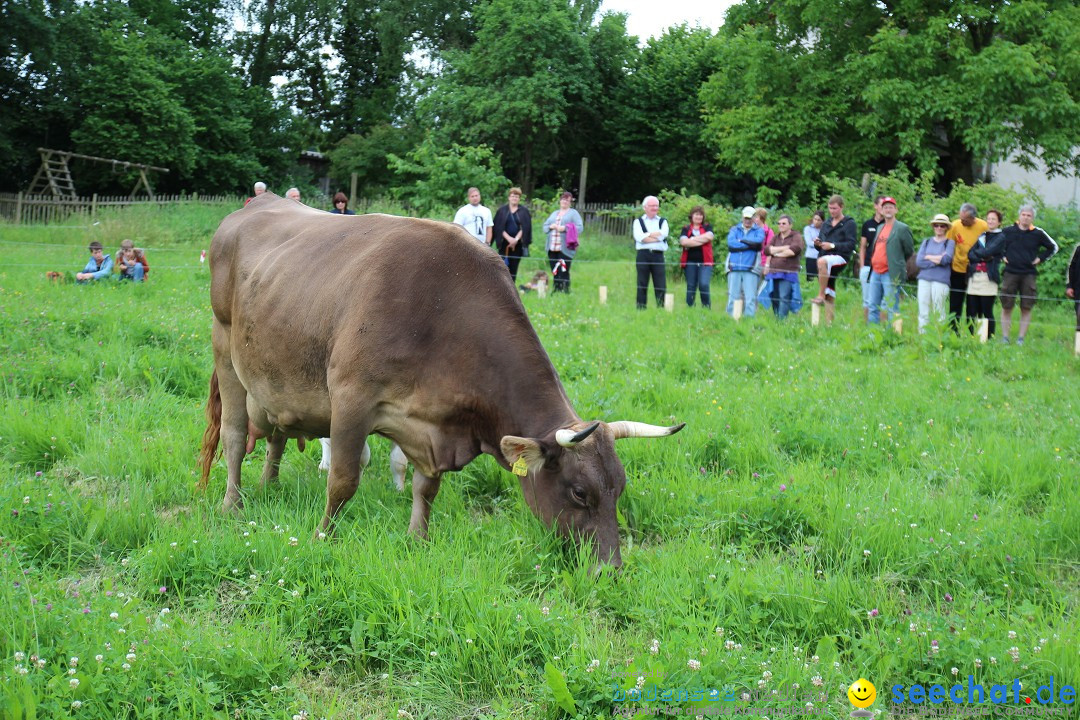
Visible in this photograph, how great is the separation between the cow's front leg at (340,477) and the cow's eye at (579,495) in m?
1.16

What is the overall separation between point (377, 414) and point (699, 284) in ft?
32.7

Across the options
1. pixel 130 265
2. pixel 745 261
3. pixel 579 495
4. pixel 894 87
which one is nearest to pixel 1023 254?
pixel 745 261

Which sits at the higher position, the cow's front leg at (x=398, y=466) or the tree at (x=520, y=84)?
the tree at (x=520, y=84)

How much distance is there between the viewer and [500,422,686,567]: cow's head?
4.56m

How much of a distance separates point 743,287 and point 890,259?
2.10 m

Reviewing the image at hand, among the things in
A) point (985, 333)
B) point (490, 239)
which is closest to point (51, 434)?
point (490, 239)

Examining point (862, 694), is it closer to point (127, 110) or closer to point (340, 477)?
point (340, 477)

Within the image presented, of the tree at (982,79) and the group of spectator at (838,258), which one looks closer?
the group of spectator at (838,258)

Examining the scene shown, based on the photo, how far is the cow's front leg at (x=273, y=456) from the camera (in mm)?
6188

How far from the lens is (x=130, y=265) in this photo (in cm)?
1385

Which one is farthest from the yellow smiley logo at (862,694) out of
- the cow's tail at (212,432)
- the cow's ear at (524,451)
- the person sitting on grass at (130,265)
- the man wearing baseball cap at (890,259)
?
the person sitting on grass at (130,265)

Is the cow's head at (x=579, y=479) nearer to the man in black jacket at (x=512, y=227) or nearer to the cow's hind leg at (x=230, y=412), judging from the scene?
the cow's hind leg at (x=230, y=412)

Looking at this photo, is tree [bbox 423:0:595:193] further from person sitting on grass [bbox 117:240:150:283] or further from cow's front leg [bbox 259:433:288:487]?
cow's front leg [bbox 259:433:288:487]

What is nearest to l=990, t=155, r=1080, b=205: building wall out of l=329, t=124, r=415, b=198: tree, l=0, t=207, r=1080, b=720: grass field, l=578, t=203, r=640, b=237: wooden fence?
l=578, t=203, r=640, b=237: wooden fence
